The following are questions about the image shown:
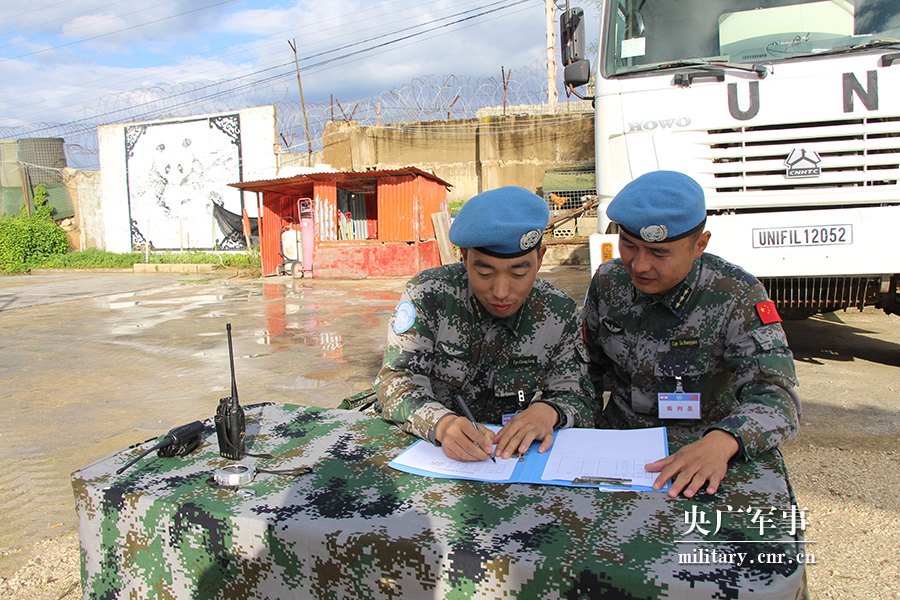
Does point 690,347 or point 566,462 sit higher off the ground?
point 690,347

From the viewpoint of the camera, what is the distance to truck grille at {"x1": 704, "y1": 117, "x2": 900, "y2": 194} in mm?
3520

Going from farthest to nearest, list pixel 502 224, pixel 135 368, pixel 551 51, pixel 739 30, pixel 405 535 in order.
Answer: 1. pixel 551 51
2. pixel 135 368
3. pixel 739 30
4. pixel 502 224
5. pixel 405 535

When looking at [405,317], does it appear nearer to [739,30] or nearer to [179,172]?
[739,30]

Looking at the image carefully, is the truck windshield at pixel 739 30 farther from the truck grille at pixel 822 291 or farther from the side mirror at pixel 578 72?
the truck grille at pixel 822 291

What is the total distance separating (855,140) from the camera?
3.56 meters

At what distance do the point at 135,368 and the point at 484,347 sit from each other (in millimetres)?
4948

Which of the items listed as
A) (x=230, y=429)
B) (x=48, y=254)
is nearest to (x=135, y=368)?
(x=230, y=429)

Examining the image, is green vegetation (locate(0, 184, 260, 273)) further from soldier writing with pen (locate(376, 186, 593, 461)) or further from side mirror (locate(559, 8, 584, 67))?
soldier writing with pen (locate(376, 186, 593, 461))

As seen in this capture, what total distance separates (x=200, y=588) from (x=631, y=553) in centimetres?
84

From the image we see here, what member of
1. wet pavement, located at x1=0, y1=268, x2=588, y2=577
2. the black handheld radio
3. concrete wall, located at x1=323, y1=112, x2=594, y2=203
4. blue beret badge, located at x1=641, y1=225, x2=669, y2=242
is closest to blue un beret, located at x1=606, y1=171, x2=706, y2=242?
blue beret badge, located at x1=641, y1=225, x2=669, y2=242

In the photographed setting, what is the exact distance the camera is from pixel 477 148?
1908cm

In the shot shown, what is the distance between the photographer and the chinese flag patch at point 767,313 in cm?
164

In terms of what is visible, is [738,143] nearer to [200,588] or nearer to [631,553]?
[631,553]

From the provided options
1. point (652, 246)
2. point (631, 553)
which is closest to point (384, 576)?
point (631, 553)
